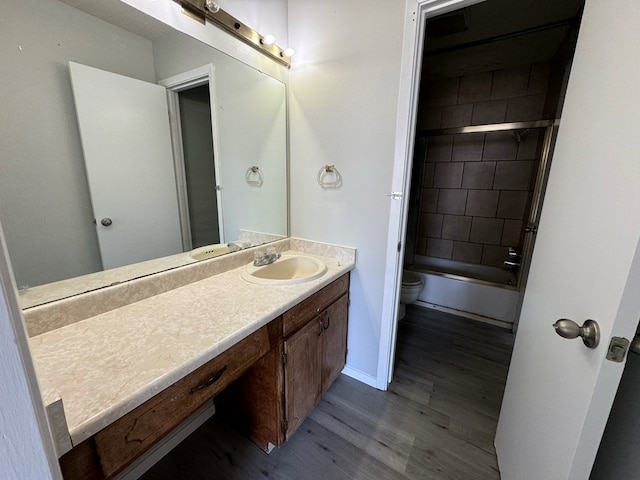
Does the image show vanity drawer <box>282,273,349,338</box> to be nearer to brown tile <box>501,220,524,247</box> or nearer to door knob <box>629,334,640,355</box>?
door knob <box>629,334,640,355</box>

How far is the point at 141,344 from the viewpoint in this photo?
80cm

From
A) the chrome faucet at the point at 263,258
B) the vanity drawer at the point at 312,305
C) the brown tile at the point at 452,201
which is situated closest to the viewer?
the vanity drawer at the point at 312,305

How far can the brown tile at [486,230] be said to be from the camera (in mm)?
2818

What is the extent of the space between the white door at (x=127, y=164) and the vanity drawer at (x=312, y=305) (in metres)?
0.62

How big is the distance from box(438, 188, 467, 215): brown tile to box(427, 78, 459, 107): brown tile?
3.00ft

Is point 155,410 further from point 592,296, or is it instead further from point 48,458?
point 592,296

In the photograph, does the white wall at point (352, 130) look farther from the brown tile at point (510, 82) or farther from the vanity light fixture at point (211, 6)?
the brown tile at point (510, 82)

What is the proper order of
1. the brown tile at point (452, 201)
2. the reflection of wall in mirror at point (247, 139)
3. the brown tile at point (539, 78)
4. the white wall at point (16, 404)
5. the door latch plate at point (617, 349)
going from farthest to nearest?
the brown tile at point (452, 201), the brown tile at point (539, 78), the reflection of wall in mirror at point (247, 139), the door latch plate at point (617, 349), the white wall at point (16, 404)

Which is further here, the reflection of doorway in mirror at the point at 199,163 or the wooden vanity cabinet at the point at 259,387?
the reflection of doorway in mirror at the point at 199,163

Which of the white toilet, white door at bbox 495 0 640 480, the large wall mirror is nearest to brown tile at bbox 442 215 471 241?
the white toilet

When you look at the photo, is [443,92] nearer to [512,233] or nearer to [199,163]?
[512,233]

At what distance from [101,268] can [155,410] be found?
2.03ft

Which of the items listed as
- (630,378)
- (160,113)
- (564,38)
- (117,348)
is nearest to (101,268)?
(117,348)

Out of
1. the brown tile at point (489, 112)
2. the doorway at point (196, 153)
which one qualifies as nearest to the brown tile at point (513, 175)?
the brown tile at point (489, 112)
